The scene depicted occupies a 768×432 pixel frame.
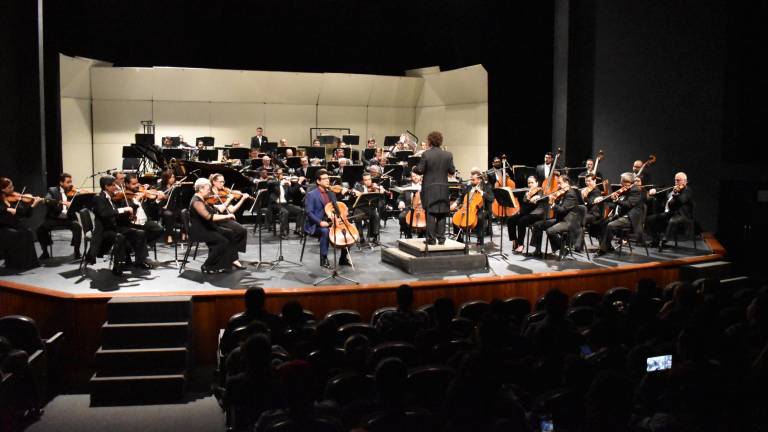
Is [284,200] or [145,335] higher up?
[284,200]

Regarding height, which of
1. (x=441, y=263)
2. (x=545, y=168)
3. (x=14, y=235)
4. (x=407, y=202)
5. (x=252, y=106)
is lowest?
(x=441, y=263)

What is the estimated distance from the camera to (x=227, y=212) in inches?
377

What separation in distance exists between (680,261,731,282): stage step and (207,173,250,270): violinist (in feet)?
19.7

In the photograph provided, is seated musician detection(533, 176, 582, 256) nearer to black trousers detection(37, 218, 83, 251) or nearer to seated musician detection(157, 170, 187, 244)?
seated musician detection(157, 170, 187, 244)

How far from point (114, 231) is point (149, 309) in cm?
235

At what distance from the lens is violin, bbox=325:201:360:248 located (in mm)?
9133

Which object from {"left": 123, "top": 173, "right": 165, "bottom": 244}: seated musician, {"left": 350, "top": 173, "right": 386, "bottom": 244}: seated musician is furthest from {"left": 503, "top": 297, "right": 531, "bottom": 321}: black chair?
{"left": 123, "top": 173, "right": 165, "bottom": 244}: seated musician

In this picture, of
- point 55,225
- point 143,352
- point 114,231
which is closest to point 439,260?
point 143,352

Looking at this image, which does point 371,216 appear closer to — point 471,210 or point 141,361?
point 471,210

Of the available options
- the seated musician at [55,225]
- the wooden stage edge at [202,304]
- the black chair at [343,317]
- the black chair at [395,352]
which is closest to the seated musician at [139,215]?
the seated musician at [55,225]

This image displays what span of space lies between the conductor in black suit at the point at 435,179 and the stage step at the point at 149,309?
134 inches

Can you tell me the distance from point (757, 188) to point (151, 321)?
10397mm

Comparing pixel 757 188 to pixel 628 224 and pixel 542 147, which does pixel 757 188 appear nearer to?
pixel 628 224

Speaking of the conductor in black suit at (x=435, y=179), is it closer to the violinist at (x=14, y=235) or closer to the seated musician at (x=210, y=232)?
the seated musician at (x=210, y=232)
